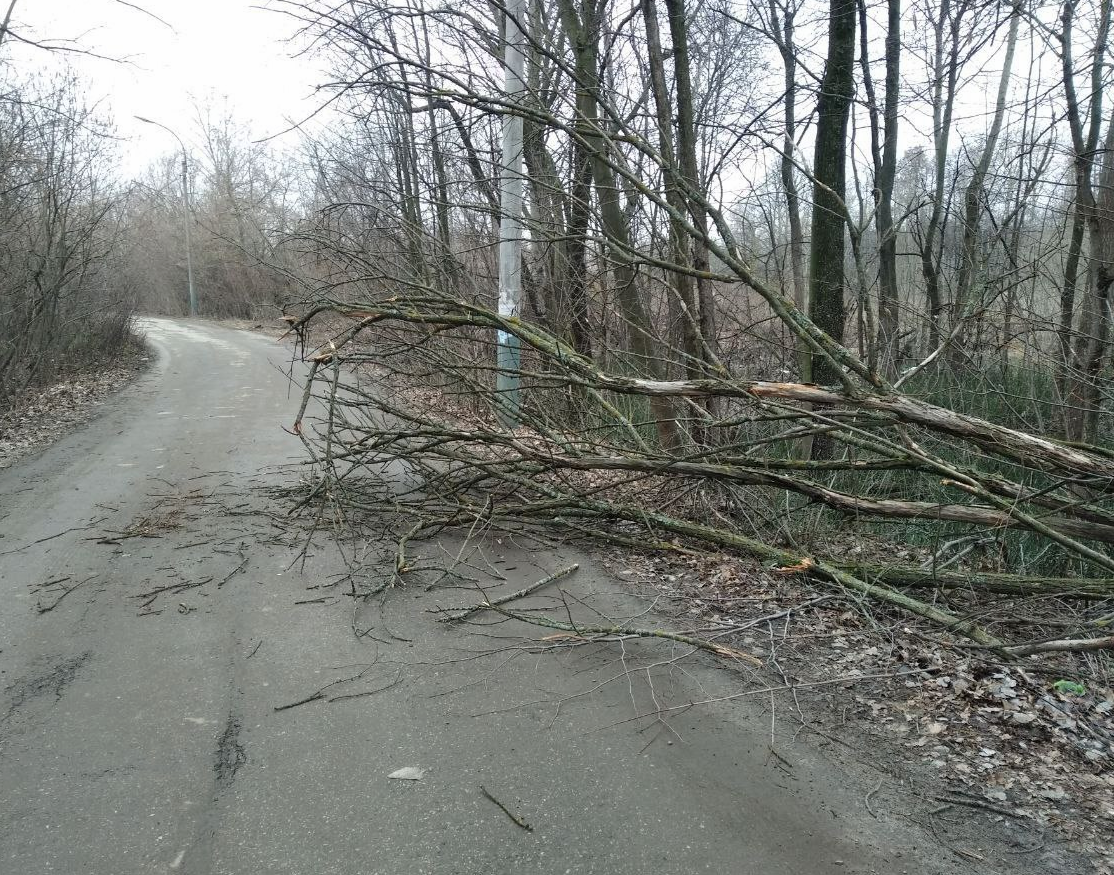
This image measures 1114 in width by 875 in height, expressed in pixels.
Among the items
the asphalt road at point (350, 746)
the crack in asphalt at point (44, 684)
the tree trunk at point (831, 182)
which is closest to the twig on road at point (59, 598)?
the asphalt road at point (350, 746)

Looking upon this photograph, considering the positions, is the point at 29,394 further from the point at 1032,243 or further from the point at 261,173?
the point at 261,173

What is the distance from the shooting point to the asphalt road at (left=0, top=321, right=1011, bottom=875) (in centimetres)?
250

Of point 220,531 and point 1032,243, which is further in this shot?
point 1032,243

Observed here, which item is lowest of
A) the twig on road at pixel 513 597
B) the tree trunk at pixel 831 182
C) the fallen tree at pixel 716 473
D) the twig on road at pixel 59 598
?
the twig on road at pixel 513 597

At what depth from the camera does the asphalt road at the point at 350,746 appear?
2.50 metres

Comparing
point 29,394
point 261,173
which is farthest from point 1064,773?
point 261,173

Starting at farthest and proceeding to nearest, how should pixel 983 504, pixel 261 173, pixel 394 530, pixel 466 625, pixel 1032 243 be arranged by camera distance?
pixel 261 173 < pixel 1032 243 < pixel 394 530 < pixel 983 504 < pixel 466 625

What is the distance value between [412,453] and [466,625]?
1788 mm

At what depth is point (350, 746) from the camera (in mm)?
3062

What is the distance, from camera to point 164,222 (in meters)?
45.4

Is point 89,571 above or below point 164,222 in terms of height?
below

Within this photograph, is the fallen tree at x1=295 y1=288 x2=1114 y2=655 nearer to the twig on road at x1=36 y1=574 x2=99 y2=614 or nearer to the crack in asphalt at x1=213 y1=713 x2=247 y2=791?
the twig on road at x1=36 y1=574 x2=99 y2=614

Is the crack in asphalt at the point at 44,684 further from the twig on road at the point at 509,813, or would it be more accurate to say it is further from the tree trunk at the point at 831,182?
the tree trunk at the point at 831,182

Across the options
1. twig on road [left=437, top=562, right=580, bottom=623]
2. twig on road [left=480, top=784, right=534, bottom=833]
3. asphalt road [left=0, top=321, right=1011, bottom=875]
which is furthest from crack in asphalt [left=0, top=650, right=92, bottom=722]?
twig on road [left=480, top=784, right=534, bottom=833]
